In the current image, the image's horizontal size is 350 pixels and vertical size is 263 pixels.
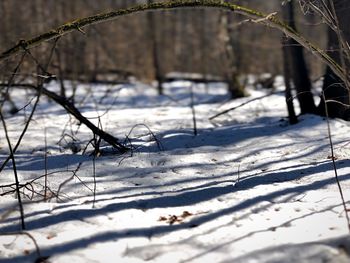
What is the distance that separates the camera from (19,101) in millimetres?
10938

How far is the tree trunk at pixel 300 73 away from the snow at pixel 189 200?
42.1 inches

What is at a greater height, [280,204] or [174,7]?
[174,7]

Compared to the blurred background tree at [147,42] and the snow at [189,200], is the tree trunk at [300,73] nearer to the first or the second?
the snow at [189,200]

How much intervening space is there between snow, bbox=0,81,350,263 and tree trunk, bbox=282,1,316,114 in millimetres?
1070

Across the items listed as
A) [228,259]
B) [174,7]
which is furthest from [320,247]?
[174,7]

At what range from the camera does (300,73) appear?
7418 millimetres

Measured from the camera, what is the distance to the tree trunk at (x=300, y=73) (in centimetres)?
728

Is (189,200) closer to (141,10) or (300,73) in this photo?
(141,10)

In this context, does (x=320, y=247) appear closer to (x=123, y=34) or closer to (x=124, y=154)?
(x=124, y=154)

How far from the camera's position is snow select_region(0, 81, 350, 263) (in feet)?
9.80

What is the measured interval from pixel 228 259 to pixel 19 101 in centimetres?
899

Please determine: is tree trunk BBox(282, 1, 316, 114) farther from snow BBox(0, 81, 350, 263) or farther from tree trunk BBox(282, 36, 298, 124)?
snow BBox(0, 81, 350, 263)

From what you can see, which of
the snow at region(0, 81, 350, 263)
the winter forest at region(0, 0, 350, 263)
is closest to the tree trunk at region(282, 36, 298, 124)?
the winter forest at region(0, 0, 350, 263)

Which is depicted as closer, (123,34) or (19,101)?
(19,101)
